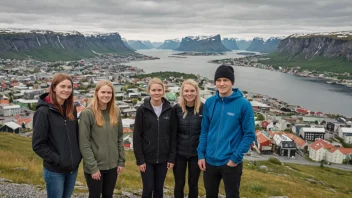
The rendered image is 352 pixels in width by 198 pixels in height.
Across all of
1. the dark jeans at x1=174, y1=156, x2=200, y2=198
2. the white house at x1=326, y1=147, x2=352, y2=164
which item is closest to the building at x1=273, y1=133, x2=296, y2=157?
the white house at x1=326, y1=147, x2=352, y2=164

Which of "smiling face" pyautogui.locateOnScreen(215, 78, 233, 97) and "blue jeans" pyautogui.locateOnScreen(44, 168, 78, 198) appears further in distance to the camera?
"smiling face" pyautogui.locateOnScreen(215, 78, 233, 97)

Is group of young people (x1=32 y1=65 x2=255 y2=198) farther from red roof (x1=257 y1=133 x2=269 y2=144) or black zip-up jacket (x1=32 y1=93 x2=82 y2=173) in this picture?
red roof (x1=257 y1=133 x2=269 y2=144)

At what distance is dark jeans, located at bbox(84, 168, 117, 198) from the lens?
4.52 meters

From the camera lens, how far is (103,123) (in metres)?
4.41

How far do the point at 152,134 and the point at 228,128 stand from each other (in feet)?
4.12

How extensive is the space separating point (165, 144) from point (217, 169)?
37.3 inches

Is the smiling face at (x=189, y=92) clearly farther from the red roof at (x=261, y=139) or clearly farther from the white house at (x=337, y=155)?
the white house at (x=337, y=155)

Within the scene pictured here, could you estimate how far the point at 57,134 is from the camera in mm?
3957

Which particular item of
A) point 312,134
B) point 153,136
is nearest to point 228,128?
point 153,136

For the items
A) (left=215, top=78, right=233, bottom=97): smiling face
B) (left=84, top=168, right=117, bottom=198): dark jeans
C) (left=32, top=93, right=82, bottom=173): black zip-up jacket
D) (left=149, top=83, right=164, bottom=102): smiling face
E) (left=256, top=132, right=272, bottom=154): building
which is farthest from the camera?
(left=256, top=132, right=272, bottom=154): building

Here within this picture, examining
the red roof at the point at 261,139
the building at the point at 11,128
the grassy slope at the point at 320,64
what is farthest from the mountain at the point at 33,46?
the red roof at the point at 261,139

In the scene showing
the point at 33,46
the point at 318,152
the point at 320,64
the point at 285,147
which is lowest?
the point at 318,152

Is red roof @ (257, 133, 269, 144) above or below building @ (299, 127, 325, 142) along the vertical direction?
above

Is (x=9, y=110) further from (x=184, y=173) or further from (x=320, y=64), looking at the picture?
(x=320, y=64)
